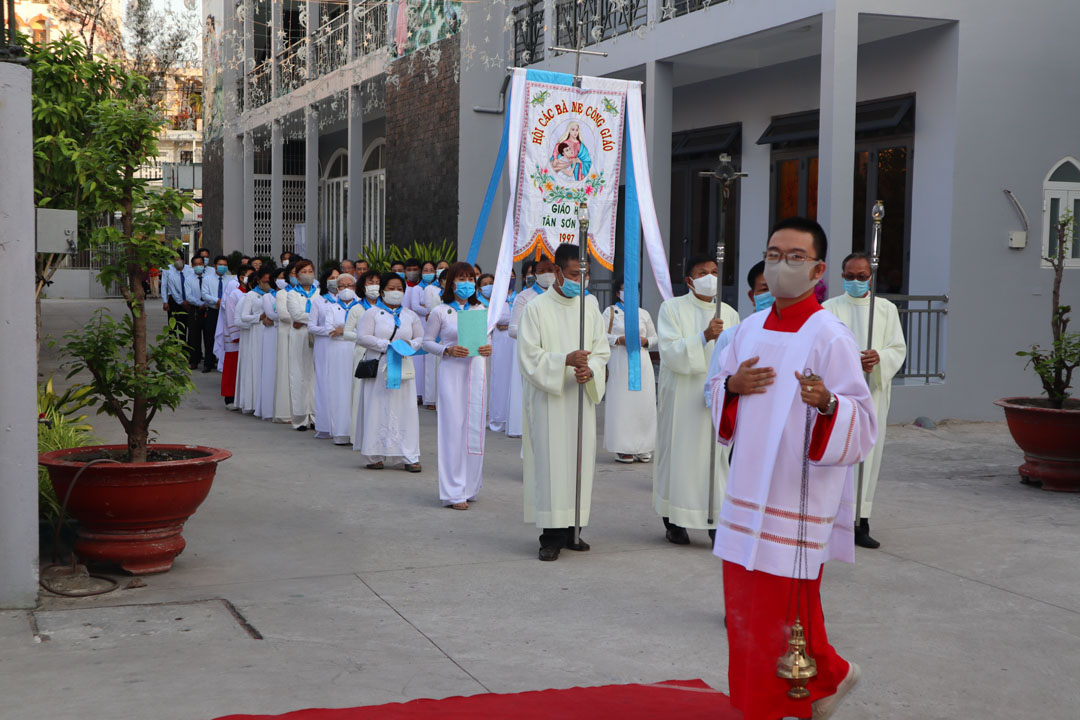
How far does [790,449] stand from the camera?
13.1 ft

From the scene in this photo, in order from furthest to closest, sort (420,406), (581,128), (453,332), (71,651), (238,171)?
(238,171), (420,406), (453,332), (581,128), (71,651)

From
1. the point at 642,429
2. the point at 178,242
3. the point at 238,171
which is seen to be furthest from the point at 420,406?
the point at 238,171

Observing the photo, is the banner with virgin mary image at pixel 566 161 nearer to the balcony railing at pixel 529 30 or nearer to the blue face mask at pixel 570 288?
the blue face mask at pixel 570 288

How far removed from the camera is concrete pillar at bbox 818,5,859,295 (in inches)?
468

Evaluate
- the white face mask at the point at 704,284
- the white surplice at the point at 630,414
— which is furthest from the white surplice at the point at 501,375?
the white face mask at the point at 704,284

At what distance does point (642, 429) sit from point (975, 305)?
4555 millimetres

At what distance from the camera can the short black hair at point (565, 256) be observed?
7.16 meters

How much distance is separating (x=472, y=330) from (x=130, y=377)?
2976mm

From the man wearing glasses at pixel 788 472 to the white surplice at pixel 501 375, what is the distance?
332 inches

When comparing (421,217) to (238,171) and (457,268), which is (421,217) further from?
(238,171)

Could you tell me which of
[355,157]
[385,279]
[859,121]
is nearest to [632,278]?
[385,279]

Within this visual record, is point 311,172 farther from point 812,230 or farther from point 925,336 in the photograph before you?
point 812,230

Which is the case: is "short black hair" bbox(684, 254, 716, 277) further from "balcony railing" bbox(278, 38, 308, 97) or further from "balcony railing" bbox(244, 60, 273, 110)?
"balcony railing" bbox(244, 60, 273, 110)

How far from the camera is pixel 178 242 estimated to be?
6641 millimetres
